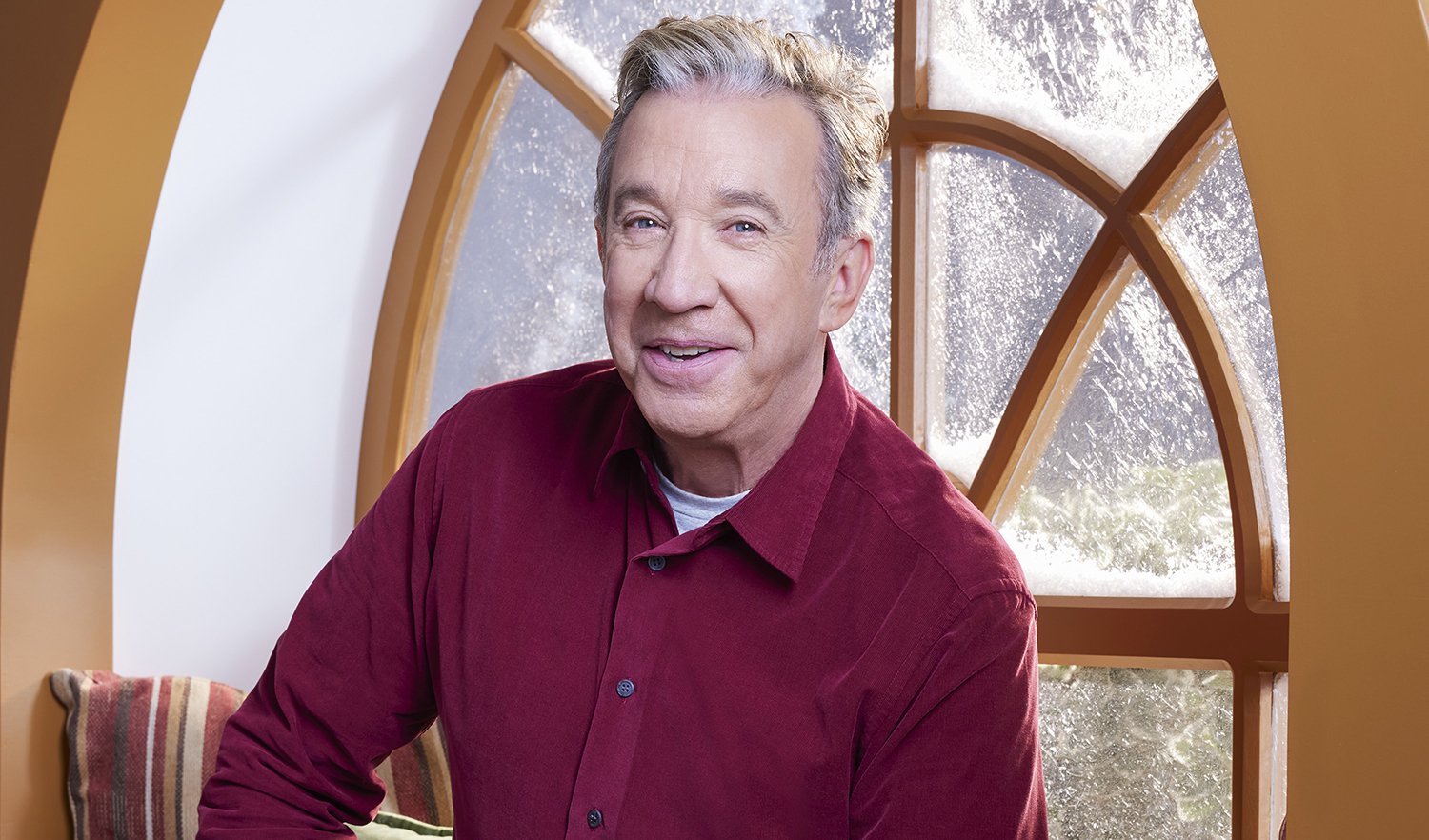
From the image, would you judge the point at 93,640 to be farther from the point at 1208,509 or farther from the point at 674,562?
the point at 1208,509

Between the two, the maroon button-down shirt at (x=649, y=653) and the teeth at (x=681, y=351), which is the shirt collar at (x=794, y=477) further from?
the teeth at (x=681, y=351)

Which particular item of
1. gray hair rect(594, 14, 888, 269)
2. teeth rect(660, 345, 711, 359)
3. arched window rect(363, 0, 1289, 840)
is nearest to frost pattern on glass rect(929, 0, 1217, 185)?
arched window rect(363, 0, 1289, 840)

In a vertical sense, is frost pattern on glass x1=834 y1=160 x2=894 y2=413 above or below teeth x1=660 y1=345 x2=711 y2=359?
above

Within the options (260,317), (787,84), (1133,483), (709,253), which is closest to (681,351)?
(709,253)

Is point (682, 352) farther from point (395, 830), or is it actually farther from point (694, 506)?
point (395, 830)

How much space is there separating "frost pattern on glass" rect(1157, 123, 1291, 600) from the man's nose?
90cm

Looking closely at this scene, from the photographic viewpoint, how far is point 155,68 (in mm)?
2713

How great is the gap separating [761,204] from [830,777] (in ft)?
2.26

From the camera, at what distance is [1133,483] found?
7.01 feet

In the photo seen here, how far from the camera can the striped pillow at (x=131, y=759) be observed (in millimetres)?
2668

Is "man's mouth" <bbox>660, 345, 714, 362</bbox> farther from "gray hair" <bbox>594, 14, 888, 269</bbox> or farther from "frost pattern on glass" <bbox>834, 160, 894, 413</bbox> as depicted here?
"frost pattern on glass" <bbox>834, 160, 894, 413</bbox>

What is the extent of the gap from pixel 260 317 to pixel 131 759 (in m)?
1.07

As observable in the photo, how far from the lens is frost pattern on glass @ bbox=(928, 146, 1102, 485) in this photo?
2260mm

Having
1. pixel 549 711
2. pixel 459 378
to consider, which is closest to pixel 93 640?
pixel 459 378
